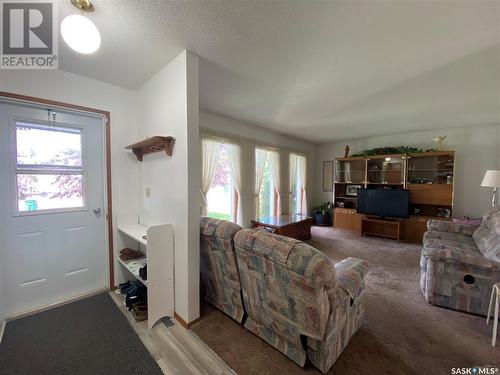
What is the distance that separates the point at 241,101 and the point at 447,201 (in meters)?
4.77

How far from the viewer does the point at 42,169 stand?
2105mm

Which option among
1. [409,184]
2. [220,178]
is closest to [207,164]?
[220,178]

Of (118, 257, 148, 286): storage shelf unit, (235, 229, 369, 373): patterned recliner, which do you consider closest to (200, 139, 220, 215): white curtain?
(118, 257, 148, 286): storage shelf unit

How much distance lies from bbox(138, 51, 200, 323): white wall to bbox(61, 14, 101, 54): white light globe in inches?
27.0

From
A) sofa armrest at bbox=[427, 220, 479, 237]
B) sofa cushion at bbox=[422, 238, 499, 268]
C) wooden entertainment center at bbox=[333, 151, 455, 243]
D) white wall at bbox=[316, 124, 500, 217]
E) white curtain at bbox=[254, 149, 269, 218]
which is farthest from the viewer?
white curtain at bbox=[254, 149, 269, 218]

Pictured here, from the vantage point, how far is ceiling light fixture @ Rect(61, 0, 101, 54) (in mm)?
1223

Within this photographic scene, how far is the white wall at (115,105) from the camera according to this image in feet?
6.76

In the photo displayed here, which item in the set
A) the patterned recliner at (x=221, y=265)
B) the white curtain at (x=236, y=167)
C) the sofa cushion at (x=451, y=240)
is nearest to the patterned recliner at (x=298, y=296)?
the patterned recliner at (x=221, y=265)

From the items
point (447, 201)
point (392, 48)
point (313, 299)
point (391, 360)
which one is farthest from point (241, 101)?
point (447, 201)

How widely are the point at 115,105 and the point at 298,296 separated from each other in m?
2.82

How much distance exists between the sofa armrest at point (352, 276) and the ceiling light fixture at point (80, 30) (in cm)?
234

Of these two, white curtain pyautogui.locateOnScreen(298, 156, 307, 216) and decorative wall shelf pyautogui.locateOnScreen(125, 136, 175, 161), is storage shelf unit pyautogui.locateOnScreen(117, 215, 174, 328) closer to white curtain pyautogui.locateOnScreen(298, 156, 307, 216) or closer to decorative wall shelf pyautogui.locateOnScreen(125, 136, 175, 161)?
decorative wall shelf pyautogui.locateOnScreen(125, 136, 175, 161)

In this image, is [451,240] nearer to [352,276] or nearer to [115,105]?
[352,276]

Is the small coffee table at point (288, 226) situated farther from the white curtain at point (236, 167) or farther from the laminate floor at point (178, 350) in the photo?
the laminate floor at point (178, 350)
